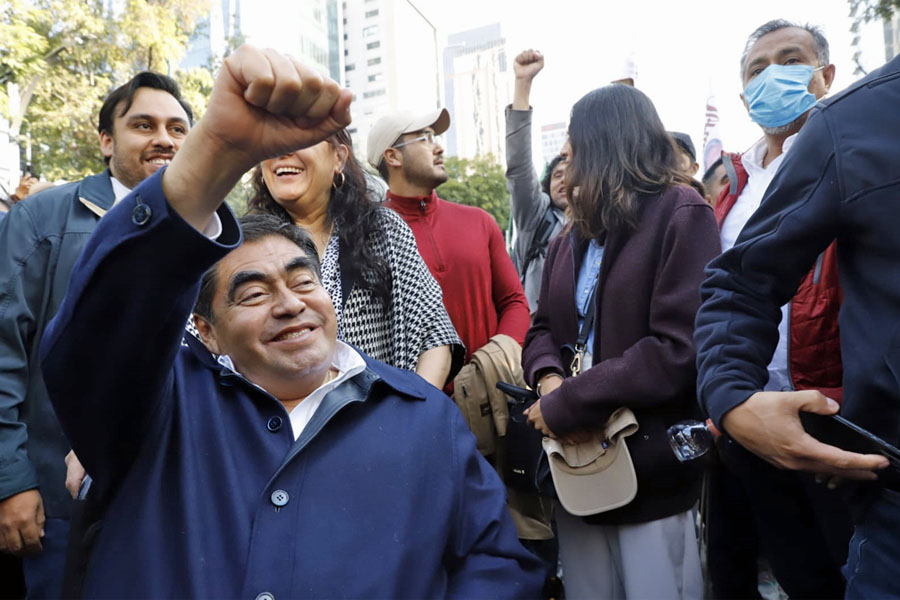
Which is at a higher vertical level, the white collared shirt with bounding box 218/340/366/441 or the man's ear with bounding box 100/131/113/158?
the man's ear with bounding box 100/131/113/158

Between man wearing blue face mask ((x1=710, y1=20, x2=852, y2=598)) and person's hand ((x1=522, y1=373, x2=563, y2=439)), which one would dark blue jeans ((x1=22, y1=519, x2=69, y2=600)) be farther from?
man wearing blue face mask ((x1=710, y1=20, x2=852, y2=598))

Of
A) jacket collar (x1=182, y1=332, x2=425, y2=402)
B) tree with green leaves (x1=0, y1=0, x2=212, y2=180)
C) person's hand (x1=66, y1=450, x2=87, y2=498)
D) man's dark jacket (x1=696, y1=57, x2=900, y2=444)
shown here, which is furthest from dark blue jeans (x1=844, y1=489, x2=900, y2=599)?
tree with green leaves (x1=0, y1=0, x2=212, y2=180)

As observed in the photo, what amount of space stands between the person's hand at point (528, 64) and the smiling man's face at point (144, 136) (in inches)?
59.9

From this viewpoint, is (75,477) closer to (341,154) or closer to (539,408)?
(539,408)

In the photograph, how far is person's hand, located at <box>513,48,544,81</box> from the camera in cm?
346

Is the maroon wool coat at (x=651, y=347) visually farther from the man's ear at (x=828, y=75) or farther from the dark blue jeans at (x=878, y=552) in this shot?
the man's ear at (x=828, y=75)

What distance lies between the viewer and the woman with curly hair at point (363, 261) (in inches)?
107

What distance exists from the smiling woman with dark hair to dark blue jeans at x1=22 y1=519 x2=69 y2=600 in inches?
63.5

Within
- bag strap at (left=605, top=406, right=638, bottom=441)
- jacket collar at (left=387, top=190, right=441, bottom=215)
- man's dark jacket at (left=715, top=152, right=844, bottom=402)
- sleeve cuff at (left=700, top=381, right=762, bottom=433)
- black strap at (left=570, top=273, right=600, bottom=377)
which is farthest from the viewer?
jacket collar at (left=387, top=190, right=441, bottom=215)

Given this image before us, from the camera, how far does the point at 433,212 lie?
363cm

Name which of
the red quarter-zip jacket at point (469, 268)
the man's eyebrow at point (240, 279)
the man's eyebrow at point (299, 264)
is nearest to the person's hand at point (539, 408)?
the red quarter-zip jacket at point (469, 268)

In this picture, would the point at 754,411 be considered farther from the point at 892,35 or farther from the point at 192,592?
the point at 892,35

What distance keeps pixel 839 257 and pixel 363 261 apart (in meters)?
1.67

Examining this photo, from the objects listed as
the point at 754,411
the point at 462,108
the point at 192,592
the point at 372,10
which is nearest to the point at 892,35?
the point at 754,411
